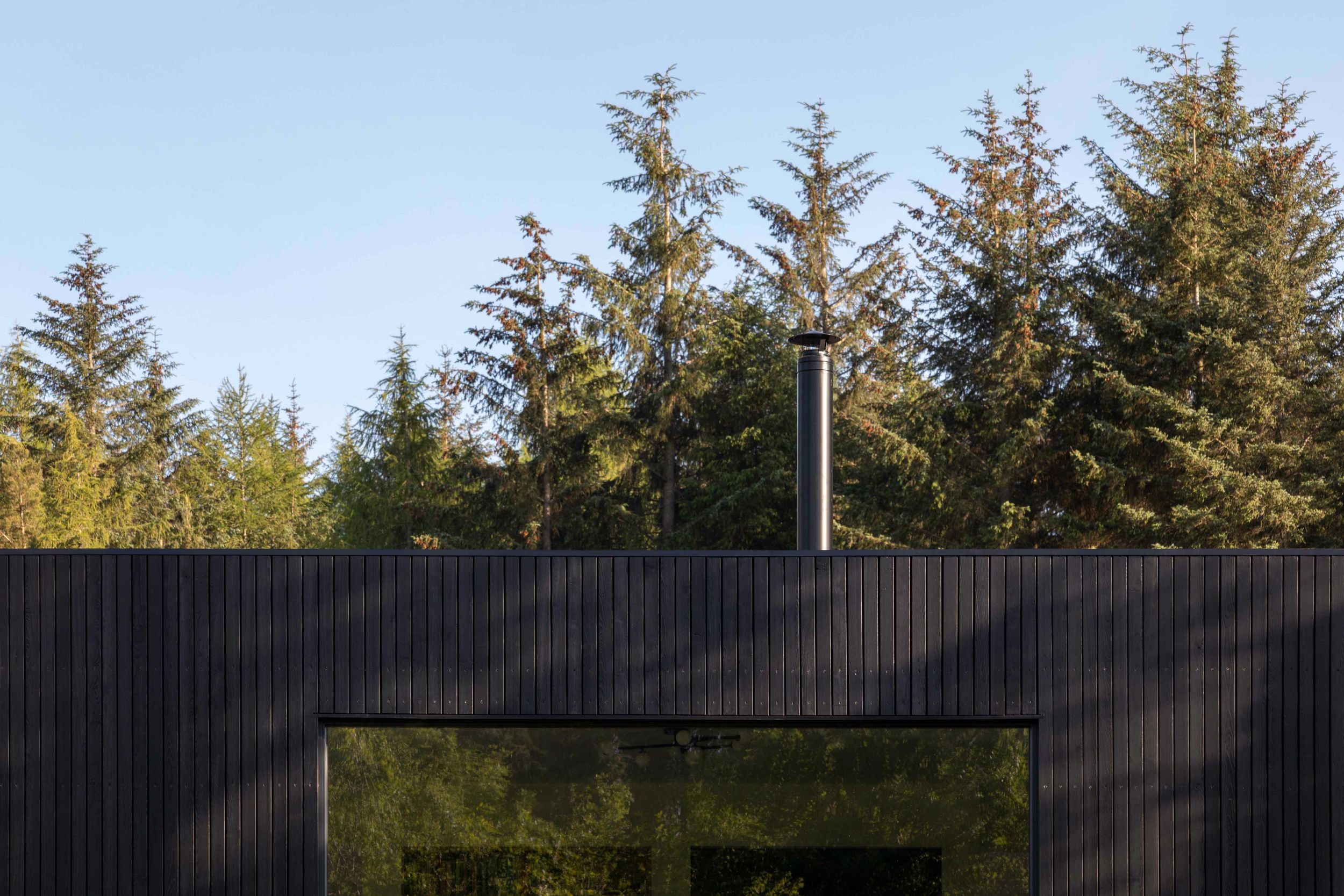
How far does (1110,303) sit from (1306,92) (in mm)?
5805

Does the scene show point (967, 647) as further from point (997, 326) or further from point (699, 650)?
point (997, 326)

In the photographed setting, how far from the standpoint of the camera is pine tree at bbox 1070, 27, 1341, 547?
1468 centimetres

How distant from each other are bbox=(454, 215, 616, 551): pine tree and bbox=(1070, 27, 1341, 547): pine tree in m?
8.13

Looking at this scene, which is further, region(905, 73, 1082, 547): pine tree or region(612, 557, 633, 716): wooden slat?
region(905, 73, 1082, 547): pine tree

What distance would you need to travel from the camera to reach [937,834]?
19.8 ft

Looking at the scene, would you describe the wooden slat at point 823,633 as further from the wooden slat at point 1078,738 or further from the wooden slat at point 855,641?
the wooden slat at point 1078,738

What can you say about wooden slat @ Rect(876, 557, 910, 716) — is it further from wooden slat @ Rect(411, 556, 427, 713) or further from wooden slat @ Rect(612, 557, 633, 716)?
wooden slat @ Rect(411, 556, 427, 713)

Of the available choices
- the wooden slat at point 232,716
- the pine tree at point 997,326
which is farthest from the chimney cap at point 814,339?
the pine tree at point 997,326

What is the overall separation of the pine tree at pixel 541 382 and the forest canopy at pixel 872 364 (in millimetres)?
53

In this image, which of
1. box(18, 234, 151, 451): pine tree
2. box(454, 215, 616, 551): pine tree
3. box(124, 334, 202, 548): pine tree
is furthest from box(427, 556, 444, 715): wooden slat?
box(18, 234, 151, 451): pine tree

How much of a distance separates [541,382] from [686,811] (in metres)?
13.6

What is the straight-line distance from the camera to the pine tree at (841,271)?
19.4m

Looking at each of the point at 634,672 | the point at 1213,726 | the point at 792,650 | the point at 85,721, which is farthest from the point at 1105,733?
the point at 85,721

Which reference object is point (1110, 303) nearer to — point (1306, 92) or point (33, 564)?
point (1306, 92)
